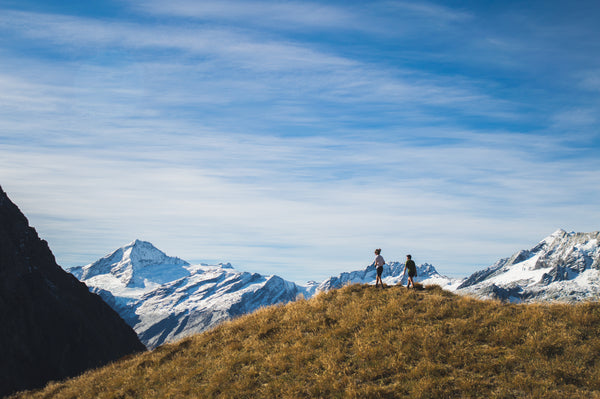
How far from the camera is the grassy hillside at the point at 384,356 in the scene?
541 inches

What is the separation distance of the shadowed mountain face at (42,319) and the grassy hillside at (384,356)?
10816cm

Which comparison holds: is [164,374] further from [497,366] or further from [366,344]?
[497,366]

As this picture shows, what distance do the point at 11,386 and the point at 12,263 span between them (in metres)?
57.5

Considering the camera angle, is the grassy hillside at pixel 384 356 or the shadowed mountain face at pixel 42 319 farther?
the shadowed mountain face at pixel 42 319

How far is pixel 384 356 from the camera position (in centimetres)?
1591

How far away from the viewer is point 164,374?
1942 centimetres

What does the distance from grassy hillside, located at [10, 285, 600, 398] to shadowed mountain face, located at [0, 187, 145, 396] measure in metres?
108

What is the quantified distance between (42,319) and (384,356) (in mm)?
156689

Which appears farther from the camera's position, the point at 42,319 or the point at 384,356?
the point at 42,319

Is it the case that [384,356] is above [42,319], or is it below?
above

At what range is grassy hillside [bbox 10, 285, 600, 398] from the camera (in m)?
13.7

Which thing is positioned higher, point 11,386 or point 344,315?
point 344,315

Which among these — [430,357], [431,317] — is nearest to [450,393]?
[430,357]

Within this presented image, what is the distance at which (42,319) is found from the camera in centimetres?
14000
